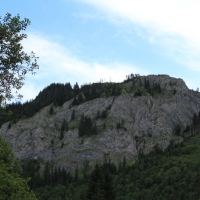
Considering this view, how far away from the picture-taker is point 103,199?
61000mm

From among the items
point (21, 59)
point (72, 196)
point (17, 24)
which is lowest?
point (72, 196)

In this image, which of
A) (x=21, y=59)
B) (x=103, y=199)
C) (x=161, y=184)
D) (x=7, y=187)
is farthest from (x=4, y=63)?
(x=161, y=184)

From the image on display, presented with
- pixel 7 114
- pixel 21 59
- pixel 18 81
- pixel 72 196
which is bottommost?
pixel 72 196

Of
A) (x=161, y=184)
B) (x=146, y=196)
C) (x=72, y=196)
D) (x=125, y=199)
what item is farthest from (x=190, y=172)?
(x=72, y=196)

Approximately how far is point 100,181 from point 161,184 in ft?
448

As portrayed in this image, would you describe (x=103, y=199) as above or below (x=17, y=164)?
below

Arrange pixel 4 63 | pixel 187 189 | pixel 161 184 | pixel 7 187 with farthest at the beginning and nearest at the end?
pixel 161 184
pixel 187 189
pixel 7 187
pixel 4 63

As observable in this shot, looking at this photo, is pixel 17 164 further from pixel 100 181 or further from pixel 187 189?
pixel 187 189

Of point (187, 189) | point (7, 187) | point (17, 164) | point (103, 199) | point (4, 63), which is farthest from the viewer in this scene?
point (187, 189)

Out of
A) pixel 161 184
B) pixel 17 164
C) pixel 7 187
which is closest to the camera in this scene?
pixel 7 187

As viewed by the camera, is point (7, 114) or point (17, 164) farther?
point (17, 164)

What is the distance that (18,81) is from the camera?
19562 millimetres

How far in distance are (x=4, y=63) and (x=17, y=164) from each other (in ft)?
31.5

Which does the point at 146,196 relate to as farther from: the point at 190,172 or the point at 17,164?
the point at 17,164
